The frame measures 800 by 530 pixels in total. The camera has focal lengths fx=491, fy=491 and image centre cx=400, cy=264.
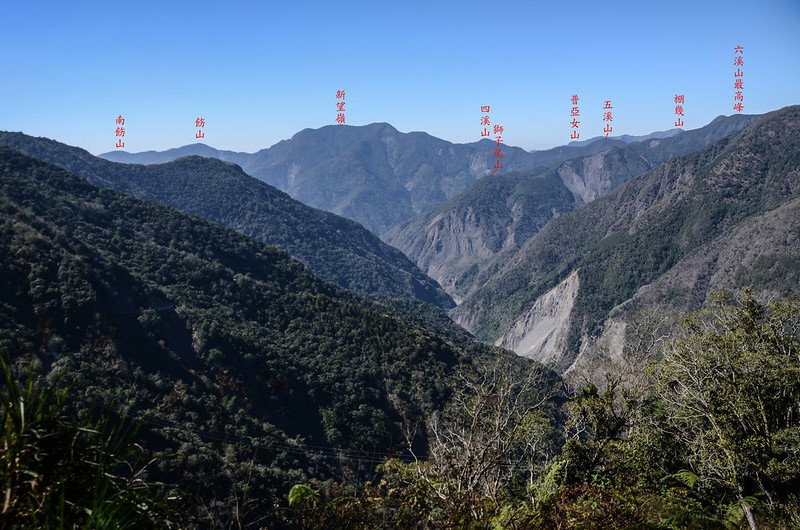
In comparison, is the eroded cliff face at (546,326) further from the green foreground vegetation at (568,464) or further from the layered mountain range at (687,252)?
the green foreground vegetation at (568,464)

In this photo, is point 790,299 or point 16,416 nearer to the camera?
point 16,416

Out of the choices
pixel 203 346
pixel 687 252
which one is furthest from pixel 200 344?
pixel 687 252

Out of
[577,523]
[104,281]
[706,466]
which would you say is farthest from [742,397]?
[104,281]

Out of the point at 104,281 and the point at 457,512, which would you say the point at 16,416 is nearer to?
the point at 457,512

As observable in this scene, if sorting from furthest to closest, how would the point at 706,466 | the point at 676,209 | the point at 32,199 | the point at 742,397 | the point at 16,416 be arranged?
1. the point at 676,209
2. the point at 32,199
3. the point at 742,397
4. the point at 706,466
5. the point at 16,416

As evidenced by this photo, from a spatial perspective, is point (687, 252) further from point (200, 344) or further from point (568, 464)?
point (568, 464)

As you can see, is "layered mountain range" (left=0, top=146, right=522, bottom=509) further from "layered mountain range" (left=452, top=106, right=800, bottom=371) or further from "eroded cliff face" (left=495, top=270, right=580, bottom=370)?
"eroded cliff face" (left=495, top=270, right=580, bottom=370)

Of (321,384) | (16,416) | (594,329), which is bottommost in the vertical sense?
(594,329)
